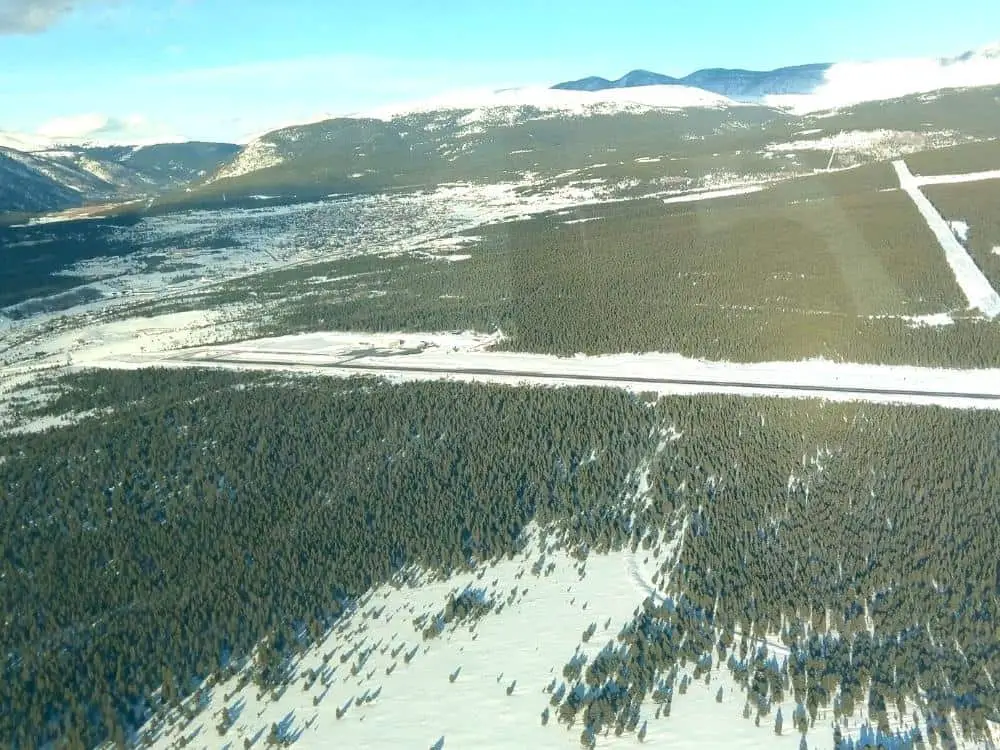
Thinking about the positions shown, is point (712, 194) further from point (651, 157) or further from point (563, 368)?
point (563, 368)

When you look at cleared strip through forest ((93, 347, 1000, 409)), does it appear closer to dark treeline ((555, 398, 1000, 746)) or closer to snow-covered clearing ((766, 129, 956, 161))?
dark treeline ((555, 398, 1000, 746))

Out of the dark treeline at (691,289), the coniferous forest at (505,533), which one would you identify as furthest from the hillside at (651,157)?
the coniferous forest at (505,533)

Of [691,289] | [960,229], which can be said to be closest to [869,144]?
[960,229]

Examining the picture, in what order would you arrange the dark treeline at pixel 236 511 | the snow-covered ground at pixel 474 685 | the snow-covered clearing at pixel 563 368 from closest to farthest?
the snow-covered ground at pixel 474 685 < the dark treeline at pixel 236 511 < the snow-covered clearing at pixel 563 368

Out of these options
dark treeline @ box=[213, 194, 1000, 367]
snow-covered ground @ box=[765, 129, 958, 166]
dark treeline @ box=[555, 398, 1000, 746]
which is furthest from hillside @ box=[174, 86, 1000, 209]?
dark treeline @ box=[555, 398, 1000, 746]

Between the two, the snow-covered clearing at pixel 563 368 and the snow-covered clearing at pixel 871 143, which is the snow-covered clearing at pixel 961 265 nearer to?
the snow-covered clearing at pixel 563 368

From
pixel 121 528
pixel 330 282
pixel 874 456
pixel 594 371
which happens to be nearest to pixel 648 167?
pixel 330 282
